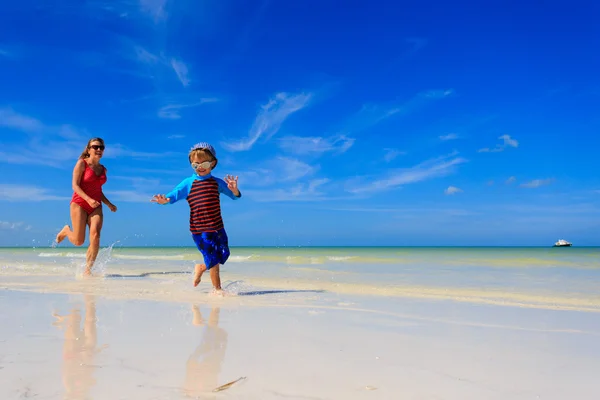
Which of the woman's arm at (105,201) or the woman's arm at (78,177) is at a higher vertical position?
the woman's arm at (78,177)

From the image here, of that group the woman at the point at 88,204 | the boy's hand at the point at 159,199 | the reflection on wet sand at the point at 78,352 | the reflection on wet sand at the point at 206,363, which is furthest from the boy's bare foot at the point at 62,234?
the reflection on wet sand at the point at 206,363

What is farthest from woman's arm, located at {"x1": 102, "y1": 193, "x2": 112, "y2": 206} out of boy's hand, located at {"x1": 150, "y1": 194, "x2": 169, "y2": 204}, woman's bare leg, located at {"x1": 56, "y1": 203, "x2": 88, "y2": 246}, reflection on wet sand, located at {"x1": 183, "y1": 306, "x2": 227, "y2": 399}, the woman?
reflection on wet sand, located at {"x1": 183, "y1": 306, "x2": 227, "y2": 399}

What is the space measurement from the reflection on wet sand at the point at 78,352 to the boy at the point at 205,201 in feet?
5.53

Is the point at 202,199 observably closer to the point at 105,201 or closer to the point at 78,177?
the point at 78,177

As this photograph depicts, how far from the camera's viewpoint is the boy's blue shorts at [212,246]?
16.7ft

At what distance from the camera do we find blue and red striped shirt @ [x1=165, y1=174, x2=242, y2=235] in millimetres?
5129

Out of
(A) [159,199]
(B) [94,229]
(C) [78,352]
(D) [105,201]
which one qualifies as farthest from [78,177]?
(C) [78,352]

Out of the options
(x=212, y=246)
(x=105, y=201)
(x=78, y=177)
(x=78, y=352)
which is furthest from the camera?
(x=105, y=201)

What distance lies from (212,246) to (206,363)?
116 inches

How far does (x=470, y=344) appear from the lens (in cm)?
275

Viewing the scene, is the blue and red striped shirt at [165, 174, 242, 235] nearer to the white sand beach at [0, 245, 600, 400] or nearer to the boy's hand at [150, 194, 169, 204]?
the boy's hand at [150, 194, 169, 204]

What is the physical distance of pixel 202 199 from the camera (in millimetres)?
5141

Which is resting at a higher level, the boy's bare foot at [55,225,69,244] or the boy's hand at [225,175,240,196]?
the boy's hand at [225,175,240,196]

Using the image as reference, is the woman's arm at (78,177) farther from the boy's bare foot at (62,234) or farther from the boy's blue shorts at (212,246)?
the boy's blue shorts at (212,246)
